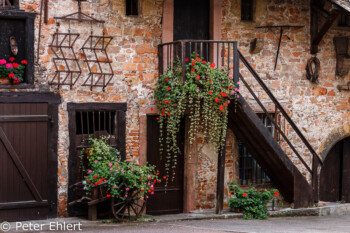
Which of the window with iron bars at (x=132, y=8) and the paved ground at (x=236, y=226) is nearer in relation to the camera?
the paved ground at (x=236, y=226)

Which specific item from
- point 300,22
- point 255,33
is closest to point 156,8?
point 255,33

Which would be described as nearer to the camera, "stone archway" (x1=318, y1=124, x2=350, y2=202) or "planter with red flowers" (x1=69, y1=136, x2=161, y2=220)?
"planter with red flowers" (x1=69, y1=136, x2=161, y2=220)

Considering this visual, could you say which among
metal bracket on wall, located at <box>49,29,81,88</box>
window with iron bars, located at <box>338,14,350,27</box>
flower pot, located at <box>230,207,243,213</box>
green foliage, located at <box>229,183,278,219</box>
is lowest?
flower pot, located at <box>230,207,243,213</box>

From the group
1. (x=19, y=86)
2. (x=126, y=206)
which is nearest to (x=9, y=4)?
(x=19, y=86)

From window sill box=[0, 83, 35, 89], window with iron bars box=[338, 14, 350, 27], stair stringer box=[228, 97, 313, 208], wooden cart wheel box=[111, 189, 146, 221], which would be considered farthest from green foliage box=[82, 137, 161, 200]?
window with iron bars box=[338, 14, 350, 27]

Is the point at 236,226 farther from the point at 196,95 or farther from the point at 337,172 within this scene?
the point at 337,172

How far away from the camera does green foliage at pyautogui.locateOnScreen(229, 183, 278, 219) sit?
12.1 meters

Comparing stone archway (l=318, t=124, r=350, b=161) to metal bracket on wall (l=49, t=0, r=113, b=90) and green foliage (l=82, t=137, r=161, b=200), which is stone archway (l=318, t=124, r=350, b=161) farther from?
metal bracket on wall (l=49, t=0, r=113, b=90)

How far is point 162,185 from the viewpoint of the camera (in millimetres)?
12445

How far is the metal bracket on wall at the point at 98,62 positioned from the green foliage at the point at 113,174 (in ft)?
3.61

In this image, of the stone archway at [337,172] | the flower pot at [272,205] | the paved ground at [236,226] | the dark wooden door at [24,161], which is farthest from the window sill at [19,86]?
the stone archway at [337,172]

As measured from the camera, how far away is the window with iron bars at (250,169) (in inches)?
518

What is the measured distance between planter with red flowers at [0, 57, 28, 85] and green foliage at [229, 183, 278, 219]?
183 inches

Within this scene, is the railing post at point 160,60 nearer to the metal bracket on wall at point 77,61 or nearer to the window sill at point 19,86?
the metal bracket on wall at point 77,61
